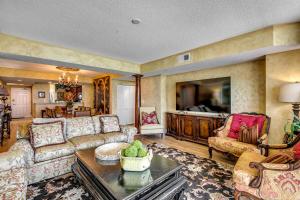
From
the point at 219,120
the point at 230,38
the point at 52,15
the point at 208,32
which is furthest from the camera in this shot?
the point at 219,120

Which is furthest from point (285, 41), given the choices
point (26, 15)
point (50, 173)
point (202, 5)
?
point (50, 173)

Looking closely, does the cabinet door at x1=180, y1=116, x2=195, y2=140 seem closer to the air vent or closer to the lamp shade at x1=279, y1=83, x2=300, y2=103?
the air vent

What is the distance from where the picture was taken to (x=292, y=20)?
2.19 metres

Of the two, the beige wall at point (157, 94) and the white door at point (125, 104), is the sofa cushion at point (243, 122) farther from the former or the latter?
the white door at point (125, 104)

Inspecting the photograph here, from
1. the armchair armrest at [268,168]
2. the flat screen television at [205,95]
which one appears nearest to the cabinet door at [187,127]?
the flat screen television at [205,95]

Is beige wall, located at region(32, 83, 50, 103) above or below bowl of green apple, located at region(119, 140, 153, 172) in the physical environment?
above

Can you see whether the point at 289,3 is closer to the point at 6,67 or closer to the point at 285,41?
the point at 285,41

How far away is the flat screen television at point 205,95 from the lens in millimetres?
3727

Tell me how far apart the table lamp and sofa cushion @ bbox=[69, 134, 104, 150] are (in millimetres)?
3271

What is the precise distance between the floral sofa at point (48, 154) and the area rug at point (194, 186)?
0.20 metres

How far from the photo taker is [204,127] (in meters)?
3.95

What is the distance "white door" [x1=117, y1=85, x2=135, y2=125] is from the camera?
22.5ft

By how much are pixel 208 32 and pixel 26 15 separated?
2.76 meters

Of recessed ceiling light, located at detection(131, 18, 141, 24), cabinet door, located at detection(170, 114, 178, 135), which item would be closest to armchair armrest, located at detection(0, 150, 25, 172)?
recessed ceiling light, located at detection(131, 18, 141, 24)
